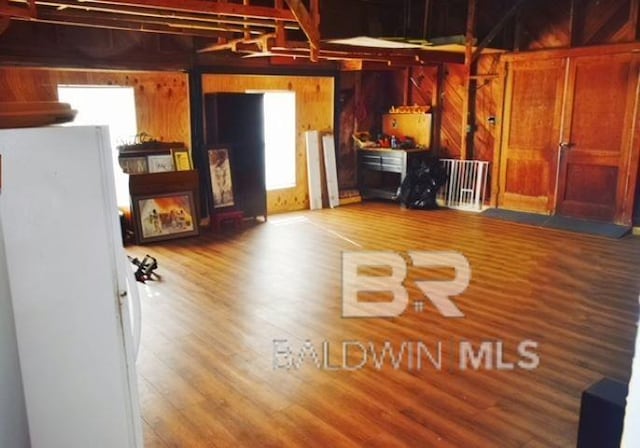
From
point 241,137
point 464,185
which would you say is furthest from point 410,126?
point 241,137

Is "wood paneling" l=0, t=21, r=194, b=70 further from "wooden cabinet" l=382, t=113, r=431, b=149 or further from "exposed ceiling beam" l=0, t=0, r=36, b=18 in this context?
"wooden cabinet" l=382, t=113, r=431, b=149

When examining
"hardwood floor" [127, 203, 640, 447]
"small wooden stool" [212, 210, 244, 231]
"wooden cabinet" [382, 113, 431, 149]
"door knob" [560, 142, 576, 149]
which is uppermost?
"wooden cabinet" [382, 113, 431, 149]

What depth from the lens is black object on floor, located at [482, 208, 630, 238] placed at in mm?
6394

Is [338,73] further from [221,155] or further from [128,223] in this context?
[128,223]

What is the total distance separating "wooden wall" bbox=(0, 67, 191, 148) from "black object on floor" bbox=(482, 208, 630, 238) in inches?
177

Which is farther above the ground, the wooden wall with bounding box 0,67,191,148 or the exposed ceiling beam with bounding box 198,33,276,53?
the exposed ceiling beam with bounding box 198,33,276,53

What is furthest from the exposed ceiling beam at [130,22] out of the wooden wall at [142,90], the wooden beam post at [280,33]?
the wooden wall at [142,90]

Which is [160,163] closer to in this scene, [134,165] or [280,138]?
[134,165]

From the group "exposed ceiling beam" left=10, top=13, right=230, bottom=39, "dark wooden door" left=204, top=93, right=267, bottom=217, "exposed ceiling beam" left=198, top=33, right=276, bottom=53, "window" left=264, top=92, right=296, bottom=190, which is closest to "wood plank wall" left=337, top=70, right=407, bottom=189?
"window" left=264, top=92, right=296, bottom=190

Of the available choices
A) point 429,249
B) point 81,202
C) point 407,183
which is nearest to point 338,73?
point 407,183

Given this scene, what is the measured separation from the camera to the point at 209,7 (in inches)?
159

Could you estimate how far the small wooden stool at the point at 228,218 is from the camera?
6.78m

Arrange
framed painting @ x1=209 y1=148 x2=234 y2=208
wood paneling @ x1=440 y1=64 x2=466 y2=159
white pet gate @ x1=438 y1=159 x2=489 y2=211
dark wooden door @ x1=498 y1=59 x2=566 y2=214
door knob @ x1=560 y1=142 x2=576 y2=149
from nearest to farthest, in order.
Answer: framed painting @ x1=209 y1=148 x2=234 y2=208 < door knob @ x1=560 y1=142 x2=576 y2=149 < dark wooden door @ x1=498 y1=59 x2=566 y2=214 < white pet gate @ x1=438 y1=159 x2=489 y2=211 < wood paneling @ x1=440 y1=64 x2=466 y2=159

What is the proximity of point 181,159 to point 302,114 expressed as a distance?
2246 mm
